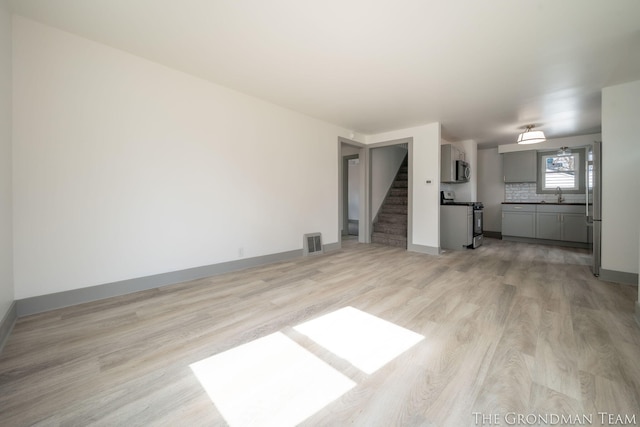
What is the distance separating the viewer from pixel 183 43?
8.17ft

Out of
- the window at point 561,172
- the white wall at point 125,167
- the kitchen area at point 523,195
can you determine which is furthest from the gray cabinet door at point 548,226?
the white wall at point 125,167

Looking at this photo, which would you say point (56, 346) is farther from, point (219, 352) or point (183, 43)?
point (183, 43)

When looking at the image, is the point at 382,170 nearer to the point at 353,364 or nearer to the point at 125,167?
the point at 125,167

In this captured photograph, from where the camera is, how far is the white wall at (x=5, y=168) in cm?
190

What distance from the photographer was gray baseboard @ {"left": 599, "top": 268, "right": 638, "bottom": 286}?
3131mm

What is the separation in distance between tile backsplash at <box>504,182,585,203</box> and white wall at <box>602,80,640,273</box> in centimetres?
372

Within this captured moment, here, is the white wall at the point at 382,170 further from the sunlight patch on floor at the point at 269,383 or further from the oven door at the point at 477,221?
the sunlight patch on floor at the point at 269,383

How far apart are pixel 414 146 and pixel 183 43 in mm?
4398

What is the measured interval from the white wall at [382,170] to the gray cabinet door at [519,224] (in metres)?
3.14

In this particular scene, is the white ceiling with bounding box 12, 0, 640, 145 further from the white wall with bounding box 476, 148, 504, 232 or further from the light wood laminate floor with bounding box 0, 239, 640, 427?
the white wall with bounding box 476, 148, 504, 232

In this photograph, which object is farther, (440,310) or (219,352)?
(440,310)

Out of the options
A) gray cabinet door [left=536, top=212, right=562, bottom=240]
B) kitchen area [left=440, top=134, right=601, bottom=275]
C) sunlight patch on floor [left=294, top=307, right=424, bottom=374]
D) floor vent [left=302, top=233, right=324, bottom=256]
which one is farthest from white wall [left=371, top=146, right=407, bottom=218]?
sunlight patch on floor [left=294, top=307, right=424, bottom=374]


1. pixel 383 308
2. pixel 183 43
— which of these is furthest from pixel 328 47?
pixel 383 308

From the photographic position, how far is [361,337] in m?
1.87
